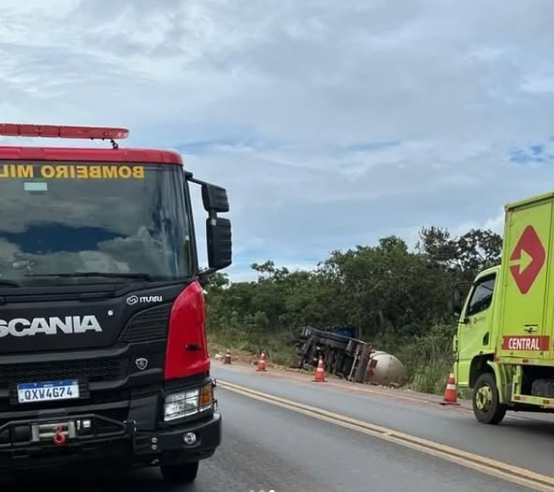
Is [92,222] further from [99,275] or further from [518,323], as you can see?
[518,323]

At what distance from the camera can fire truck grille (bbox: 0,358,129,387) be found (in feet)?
18.2

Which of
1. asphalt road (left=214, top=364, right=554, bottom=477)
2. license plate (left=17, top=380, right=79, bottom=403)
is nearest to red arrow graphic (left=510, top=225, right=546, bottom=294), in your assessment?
asphalt road (left=214, top=364, right=554, bottom=477)

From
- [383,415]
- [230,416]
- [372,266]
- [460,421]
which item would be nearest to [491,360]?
[460,421]

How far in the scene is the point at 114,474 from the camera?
7457 millimetres

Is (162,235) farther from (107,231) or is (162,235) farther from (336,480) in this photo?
(336,480)

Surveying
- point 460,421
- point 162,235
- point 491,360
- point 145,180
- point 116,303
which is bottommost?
point 460,421

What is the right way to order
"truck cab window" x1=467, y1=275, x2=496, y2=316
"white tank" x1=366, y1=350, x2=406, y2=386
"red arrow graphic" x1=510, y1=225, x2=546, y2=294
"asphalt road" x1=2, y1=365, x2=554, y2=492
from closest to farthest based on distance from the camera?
"asphalt road" x1=2, y1=365, x2=554, y2=492 < "red arrow graphic" x1=510, y1=225, x2=546, y2=294 < "truck cab window" x1=467, y1=275, x2=496, y2=316 < "white tank" x1=366, y1=350, x2=406, y2=386

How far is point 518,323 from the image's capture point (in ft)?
35.7

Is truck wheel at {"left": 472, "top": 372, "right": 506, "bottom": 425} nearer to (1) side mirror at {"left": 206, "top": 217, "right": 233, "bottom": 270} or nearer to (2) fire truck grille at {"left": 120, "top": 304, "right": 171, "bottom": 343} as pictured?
(1) side mirror at {"left": 206, "top": 217, "right": 233, "bottom": 270}

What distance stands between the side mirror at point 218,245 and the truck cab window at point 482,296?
269 inches

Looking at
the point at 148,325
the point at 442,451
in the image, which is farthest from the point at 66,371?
the point at 442,451

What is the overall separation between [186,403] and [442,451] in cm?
381

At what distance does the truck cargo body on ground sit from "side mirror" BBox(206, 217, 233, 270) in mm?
14

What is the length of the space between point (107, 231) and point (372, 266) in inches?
1304
